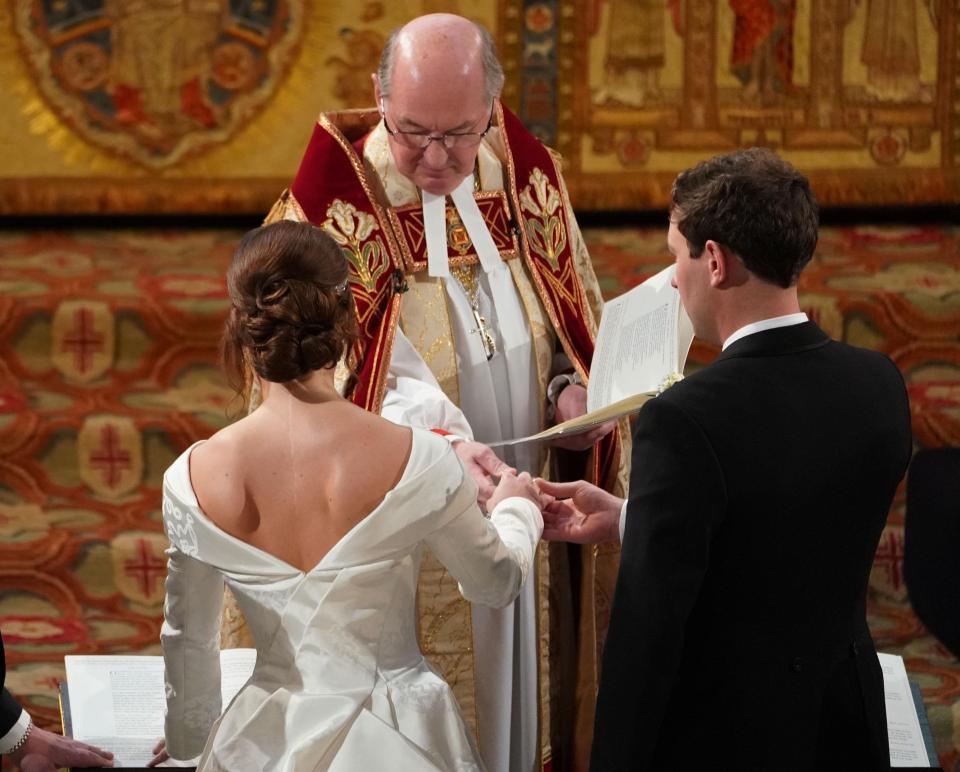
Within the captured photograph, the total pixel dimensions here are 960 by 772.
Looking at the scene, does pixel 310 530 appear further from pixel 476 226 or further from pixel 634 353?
pixel 476 226

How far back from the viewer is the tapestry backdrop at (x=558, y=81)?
696cm

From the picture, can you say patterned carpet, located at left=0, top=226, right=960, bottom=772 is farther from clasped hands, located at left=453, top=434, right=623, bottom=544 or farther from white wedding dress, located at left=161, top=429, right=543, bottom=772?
white wedding dress, located at left=161, top=429, right=543, bottom=772

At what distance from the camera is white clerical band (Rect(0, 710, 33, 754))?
3035 mm

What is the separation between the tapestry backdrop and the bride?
4.66 m

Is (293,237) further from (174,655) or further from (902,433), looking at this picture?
(902,433)

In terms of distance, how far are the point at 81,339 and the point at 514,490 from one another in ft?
12.1

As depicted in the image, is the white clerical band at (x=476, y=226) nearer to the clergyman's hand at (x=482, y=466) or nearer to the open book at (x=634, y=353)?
the open book at (x=634, y=353)

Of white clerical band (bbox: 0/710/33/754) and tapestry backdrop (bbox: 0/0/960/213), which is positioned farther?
tapestry backdrop (bbox: 0/0/960/213)

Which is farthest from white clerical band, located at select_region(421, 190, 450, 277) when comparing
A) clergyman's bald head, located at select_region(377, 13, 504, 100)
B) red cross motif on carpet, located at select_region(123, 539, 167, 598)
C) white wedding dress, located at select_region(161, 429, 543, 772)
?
red cross motif on carpet, located at select_region(123, 539, 167, 598)

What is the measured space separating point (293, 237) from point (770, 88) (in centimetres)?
514

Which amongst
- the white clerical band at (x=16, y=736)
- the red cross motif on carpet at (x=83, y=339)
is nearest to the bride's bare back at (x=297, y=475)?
the white clerical band at (x=16, y=736)

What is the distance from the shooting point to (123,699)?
3.09m

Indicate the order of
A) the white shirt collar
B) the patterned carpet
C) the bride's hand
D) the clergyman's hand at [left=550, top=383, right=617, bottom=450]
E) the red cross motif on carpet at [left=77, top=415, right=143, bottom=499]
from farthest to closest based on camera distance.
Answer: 1. the red cross motif on carpet at [left=77, top=415, right=143, bottom=499]
2. the patterned carpet
3. the clergyman's hand at [left=550, top=383, right=617, bottom=450]
4. the bride's hand
5. the white shirt collar

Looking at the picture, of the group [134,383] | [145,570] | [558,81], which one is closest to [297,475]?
[145,570]
